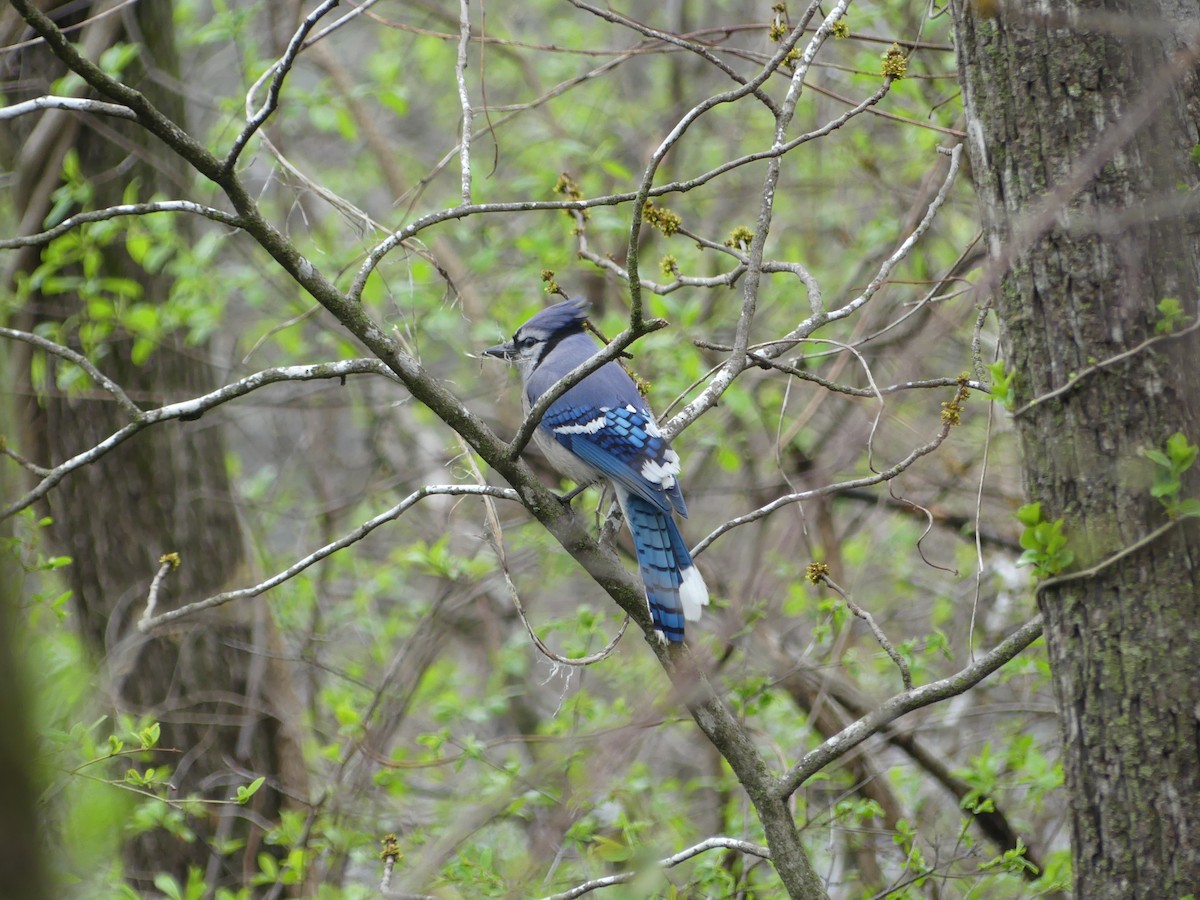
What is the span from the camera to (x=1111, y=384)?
1.73 meters

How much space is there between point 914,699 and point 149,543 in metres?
3.39

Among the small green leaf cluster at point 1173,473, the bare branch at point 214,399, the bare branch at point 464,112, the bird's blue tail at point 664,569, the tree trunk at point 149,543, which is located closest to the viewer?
the small green leaf cluster at point 1173,473

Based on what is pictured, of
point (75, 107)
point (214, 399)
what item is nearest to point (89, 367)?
point (214, 399)

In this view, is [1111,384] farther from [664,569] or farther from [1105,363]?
[664,569]

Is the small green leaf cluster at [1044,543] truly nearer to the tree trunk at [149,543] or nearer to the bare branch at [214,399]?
the bare branch at [214,399]

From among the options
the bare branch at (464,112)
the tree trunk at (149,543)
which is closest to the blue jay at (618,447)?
the bare branch at (464,112)

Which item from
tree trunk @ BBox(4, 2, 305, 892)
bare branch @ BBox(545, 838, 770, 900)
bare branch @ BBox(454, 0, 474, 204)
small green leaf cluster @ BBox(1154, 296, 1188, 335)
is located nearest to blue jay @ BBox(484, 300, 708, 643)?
bare branch @ BBox(545, 838, 770, 900)

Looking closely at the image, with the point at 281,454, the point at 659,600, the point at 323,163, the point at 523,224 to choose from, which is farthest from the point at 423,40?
the point at 659,600

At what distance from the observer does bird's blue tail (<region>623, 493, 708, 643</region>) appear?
269 centimetres

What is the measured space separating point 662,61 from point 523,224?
1.46 meters

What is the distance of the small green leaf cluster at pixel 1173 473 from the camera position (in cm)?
161

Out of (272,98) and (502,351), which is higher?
(502,351)

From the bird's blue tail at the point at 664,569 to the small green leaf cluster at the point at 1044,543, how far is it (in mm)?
999

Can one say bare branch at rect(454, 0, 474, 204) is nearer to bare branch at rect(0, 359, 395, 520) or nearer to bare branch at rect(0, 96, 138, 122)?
bare branch at rect(0, 359, 395, 520)
